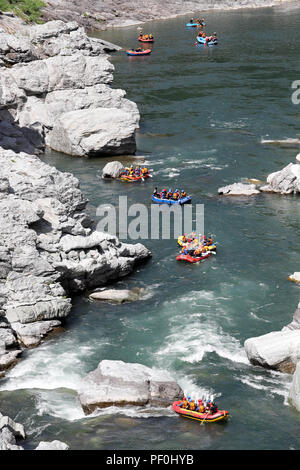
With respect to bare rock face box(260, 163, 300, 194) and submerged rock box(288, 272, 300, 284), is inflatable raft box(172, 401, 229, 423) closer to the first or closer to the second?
submerged rock box(288, 272, 300, 284)

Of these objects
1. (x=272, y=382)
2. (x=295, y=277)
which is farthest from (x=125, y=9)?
(x=272, y=382)

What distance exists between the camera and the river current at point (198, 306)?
→ 34906 millimetres

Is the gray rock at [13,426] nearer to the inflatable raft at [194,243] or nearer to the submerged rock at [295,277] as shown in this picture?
the submerged rock at [295,277]

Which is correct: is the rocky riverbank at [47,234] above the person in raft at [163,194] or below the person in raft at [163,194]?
above

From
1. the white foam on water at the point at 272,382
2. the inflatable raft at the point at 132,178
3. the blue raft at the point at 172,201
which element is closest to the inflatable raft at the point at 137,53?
the inflatable raft at the point at 132,178

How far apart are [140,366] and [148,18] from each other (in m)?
143

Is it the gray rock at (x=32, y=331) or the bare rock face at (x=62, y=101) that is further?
the bare rock face at (x=62, y=101)

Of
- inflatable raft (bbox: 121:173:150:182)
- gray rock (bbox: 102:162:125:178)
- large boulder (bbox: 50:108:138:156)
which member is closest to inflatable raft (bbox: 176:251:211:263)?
inflatable raft (bbox: 121:173:150:182)

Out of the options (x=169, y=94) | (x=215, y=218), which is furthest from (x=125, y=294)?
(x=169, y=94)

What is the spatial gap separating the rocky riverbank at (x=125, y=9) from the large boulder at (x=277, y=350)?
114 m

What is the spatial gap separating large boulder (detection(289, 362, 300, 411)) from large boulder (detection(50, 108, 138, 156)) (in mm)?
44584

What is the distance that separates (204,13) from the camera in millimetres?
176875

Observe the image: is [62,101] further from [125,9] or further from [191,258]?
[125,9]
